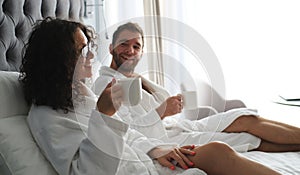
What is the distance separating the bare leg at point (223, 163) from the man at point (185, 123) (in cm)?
23

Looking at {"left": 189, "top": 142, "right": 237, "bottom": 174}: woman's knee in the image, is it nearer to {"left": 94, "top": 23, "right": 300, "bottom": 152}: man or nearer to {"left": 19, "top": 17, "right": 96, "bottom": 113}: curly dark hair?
{"left": 94, "top": 23, "right": 300, "bottom": 152}: man

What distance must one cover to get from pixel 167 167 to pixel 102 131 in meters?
0.28

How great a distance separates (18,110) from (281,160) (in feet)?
3.23

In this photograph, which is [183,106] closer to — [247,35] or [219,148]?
[219,148]

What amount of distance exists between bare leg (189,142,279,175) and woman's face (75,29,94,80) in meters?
0.50

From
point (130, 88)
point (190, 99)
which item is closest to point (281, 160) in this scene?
point (190, 99)

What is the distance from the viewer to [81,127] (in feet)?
4.36

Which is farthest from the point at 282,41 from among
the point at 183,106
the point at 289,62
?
the point at 183,106

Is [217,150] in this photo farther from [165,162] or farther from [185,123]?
[185,123]

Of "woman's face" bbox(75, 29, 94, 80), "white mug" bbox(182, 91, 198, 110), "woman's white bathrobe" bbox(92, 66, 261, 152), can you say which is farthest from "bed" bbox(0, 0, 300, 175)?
"white mug" bbox(182, 91, 198, 110)

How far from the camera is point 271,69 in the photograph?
3084 millimetres

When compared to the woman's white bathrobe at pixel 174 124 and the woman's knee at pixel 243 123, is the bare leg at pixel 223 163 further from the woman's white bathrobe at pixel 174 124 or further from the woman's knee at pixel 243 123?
the woman's knee at pixel 243 123

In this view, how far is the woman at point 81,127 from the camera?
48.4 inches

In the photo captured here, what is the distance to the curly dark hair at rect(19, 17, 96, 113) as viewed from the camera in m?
1.40
